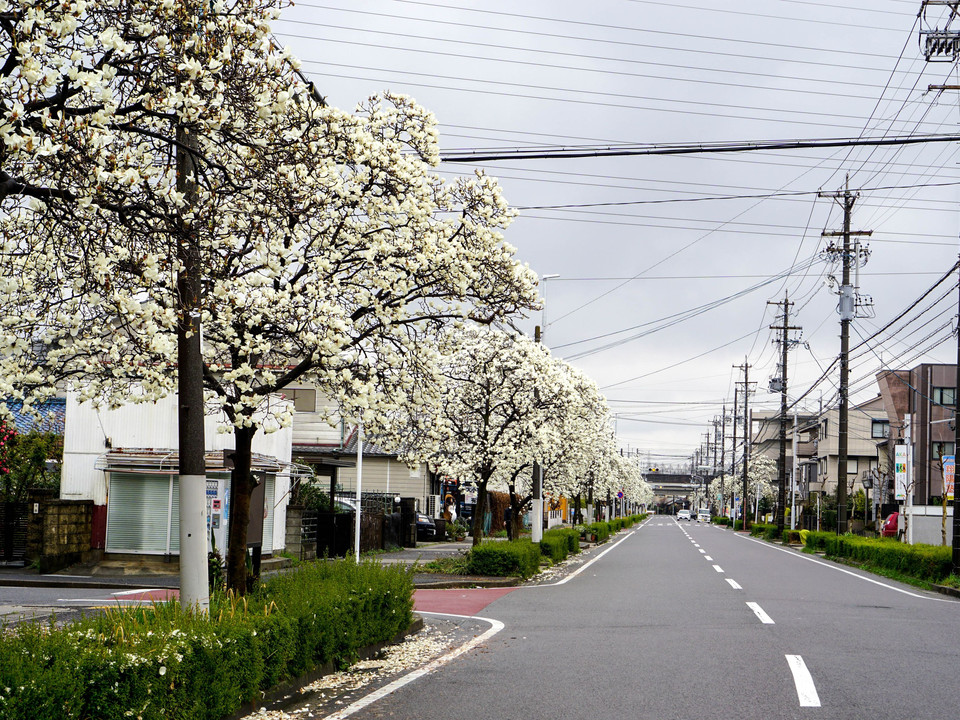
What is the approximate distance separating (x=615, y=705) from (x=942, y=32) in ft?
55.9

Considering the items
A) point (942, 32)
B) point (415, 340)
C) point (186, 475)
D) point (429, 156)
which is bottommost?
point (186, 475)

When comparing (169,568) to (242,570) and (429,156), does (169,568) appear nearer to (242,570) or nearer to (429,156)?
(242,570)

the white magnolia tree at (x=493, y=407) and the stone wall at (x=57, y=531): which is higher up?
the white magnolia tree at (x=493, y=407)

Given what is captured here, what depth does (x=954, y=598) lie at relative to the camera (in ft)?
65.3

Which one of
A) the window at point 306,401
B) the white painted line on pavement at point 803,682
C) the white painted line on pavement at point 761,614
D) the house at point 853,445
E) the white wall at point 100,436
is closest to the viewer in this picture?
the white painted line on pavement at point 803,682

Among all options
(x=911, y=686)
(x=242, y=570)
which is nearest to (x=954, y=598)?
(x=911, y=686)

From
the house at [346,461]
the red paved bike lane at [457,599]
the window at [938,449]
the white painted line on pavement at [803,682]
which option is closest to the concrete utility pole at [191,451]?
the white painted line on pavement at [803,682]

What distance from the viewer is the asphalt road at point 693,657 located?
8.09m

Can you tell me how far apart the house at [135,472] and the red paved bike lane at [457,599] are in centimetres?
468

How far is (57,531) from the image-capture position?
22.0 metres

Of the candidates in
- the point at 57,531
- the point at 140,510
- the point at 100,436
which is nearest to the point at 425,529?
the point at 100,436

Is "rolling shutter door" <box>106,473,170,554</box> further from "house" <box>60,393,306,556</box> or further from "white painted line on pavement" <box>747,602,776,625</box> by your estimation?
"white painted line on pavement" <box>747,602,776,625</box>

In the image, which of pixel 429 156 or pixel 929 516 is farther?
pixel 929 516

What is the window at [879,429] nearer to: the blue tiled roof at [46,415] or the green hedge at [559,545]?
the green hedge at [559,545]
